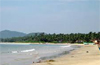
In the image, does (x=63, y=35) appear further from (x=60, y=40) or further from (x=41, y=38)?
(x=41, y=38)

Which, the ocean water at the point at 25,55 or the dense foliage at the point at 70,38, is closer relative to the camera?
the ocean water at the point at 25,55

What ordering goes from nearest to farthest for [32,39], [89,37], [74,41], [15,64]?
[15,64] < [89,37] < [74,41] < [32,39]

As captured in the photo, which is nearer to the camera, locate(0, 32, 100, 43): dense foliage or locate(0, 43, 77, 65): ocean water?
locate(0, 43, 77, 65): ocean water

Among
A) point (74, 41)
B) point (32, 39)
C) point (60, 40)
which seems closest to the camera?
point (74, 41)

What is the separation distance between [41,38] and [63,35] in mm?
22322

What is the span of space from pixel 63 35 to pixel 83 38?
2642 cm

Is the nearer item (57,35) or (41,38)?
(57,35)

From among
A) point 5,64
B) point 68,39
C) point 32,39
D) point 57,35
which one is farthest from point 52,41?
point 5,64

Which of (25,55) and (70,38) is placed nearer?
(25,55)

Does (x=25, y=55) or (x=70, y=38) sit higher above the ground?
(x=70, y=38)

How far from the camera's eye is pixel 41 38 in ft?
580

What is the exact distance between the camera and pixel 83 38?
452ft

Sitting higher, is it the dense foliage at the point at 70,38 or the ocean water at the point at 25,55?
the dense foliage at the point at 70,38

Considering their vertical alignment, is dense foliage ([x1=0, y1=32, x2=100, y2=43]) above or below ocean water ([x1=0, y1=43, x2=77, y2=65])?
above
